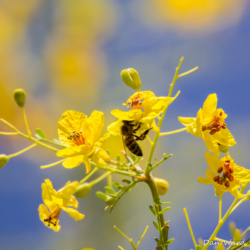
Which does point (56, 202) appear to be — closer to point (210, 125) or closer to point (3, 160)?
point (3, 160)

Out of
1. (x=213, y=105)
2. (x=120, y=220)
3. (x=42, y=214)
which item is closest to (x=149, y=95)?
(x=213, y=105)

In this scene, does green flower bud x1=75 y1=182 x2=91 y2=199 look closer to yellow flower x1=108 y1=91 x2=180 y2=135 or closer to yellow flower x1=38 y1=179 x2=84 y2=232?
yellow flower x1=38 y1=179 x2=84 y2=232

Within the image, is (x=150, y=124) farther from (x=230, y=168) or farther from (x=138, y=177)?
(x=230, y=168)

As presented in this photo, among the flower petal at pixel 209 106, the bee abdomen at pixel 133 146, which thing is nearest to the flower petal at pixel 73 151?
the bee abdomen at pixel 133 146

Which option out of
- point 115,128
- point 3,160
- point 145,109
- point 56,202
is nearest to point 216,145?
point 145,109

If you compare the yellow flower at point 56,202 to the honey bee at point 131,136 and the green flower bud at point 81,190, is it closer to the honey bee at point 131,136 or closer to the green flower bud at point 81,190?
the green flower bud at point 81,190
